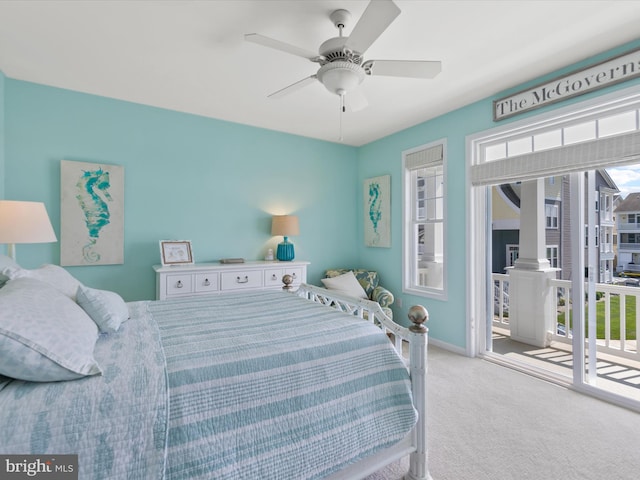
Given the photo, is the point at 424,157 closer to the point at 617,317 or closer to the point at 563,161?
the point at 563,161

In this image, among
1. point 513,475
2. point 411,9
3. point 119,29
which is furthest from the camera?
point 119,29

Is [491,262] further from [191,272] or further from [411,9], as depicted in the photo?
[191,272]

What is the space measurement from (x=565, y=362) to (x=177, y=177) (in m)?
4.40

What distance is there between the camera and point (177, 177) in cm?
351

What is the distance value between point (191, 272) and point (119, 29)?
2.01 meters

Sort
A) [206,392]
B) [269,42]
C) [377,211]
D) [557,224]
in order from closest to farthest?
[206,392], [269,42], [557,224], [377,211]

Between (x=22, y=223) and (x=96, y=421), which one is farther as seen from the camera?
(x=22, y=223)

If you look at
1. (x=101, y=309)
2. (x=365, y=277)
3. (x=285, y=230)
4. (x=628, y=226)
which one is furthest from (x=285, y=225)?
(x=628, y=226)

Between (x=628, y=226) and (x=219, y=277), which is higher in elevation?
(x=628, y=226)

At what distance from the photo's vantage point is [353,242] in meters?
4.83

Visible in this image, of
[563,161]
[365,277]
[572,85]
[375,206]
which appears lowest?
[365,277]

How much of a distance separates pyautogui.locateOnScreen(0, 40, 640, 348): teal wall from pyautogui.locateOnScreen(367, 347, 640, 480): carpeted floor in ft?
3.11

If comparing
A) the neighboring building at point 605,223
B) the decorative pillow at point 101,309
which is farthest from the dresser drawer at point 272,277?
the neighboring building at point 605,223

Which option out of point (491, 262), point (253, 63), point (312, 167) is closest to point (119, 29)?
point (253, 63)
